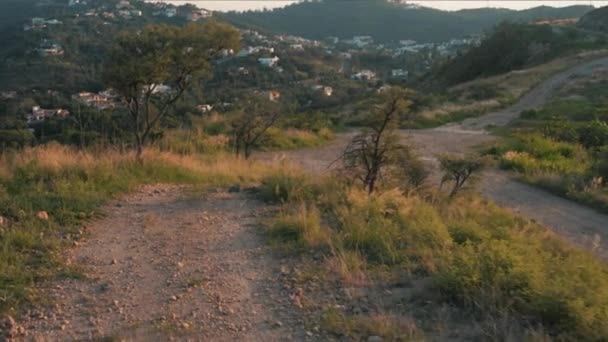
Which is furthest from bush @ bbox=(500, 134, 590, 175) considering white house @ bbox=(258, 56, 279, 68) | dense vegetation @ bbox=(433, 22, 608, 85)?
white house @ bbox=(258, 56, 279, 68)

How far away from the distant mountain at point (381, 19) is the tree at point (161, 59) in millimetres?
96162

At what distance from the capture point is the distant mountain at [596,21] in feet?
155

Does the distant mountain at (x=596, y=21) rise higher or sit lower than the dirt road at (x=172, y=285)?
higher

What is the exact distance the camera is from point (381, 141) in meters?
7.44

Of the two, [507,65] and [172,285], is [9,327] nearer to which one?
[172,285]

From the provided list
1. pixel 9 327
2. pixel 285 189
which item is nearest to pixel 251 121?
pixel 285 189

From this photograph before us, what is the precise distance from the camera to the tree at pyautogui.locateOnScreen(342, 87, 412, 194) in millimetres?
7250

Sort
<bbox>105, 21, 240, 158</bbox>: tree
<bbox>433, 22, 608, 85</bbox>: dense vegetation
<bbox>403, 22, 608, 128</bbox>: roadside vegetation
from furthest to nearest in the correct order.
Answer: <bbox>433, 22, 608, 85</bbox>: dense vegetation → <bbox>403, 22, 608, 128</bbox>: roadside vegetation → <bbox>105, 21, 240, 158</bbox>: tree

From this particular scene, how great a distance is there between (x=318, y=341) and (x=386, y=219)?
2.46 metres

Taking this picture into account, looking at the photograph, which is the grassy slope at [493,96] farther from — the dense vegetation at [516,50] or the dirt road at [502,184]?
the dense vegetation at [516,50]

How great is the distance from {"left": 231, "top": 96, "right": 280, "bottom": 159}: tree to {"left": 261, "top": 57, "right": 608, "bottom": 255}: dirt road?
975 mm

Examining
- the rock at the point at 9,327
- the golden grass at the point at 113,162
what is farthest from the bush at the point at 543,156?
the rock at the point at 9,327

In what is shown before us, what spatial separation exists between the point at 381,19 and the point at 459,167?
4469 inches

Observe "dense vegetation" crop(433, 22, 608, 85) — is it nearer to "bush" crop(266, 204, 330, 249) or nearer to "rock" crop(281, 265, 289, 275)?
"bush" crop(266, 204, 330, 249)
